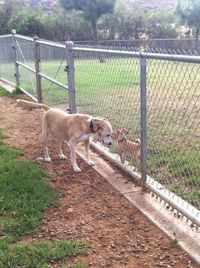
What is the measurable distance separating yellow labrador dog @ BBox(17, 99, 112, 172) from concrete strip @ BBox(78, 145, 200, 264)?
17.5 inches

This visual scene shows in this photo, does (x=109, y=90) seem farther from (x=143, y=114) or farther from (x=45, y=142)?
(x=143, y=114)

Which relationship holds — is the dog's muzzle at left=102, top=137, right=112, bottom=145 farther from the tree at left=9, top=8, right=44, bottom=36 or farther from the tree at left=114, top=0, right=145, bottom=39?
the tree at left=114, top=0, right=145, bottom=39

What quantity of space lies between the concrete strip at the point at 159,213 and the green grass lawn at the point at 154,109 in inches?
11.4

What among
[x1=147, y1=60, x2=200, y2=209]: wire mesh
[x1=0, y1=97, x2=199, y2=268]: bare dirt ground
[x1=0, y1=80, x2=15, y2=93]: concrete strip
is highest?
[x1=147, y1=60, x2=200, y2=209]: wire mesh

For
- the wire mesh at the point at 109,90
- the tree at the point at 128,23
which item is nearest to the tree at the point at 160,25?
the tree at the point at 128,23

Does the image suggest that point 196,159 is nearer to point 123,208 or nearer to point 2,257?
point 123,208

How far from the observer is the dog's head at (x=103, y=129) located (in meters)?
5.10

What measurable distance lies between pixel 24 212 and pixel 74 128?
1.42 m

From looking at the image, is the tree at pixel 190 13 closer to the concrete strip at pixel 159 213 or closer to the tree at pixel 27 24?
the tree at pixel 27 24

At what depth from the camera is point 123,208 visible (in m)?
4.42

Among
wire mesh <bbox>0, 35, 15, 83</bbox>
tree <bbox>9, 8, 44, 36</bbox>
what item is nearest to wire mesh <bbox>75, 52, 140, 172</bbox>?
wire mesh <bbox>0, 35, 15, 83</bbox>

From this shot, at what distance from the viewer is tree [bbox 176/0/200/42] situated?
39031 mm

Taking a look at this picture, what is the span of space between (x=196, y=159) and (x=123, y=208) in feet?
4.58

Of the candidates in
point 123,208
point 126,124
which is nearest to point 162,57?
point 123,208
